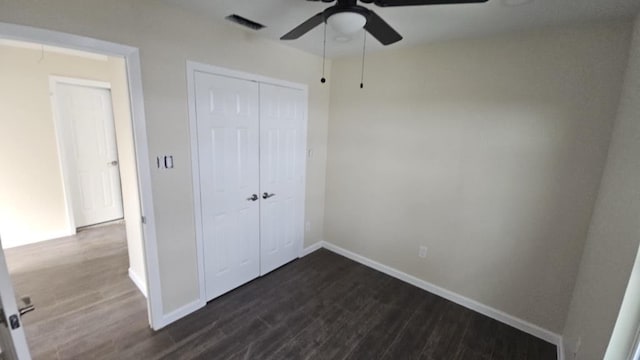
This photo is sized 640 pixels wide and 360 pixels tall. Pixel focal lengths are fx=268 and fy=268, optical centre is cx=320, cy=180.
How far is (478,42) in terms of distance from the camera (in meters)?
2.27

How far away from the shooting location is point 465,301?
8.51 ft

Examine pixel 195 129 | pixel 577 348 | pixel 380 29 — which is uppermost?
pixel 380 29

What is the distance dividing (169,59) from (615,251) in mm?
2933

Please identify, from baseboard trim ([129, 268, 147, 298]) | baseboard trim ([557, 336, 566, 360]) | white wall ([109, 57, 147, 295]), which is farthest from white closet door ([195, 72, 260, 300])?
baseboard trim ([557, 336, 566, 360])

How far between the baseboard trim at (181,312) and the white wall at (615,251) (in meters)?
2.70

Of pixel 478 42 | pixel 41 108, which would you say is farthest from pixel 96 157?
pixel 478 42

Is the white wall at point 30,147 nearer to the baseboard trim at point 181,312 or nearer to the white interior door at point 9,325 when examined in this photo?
the baseboard trim at point 181,312

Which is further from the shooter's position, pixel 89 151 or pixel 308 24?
pixel 89 151

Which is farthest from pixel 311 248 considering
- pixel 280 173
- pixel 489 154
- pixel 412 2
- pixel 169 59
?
pixel 412 2

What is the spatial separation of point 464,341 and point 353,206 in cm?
170

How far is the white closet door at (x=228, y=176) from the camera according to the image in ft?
7.46

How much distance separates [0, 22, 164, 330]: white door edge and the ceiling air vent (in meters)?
0.71

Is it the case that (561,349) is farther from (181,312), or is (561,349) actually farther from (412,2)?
(181,312)

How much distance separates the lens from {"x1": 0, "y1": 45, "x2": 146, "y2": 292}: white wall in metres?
3.22
